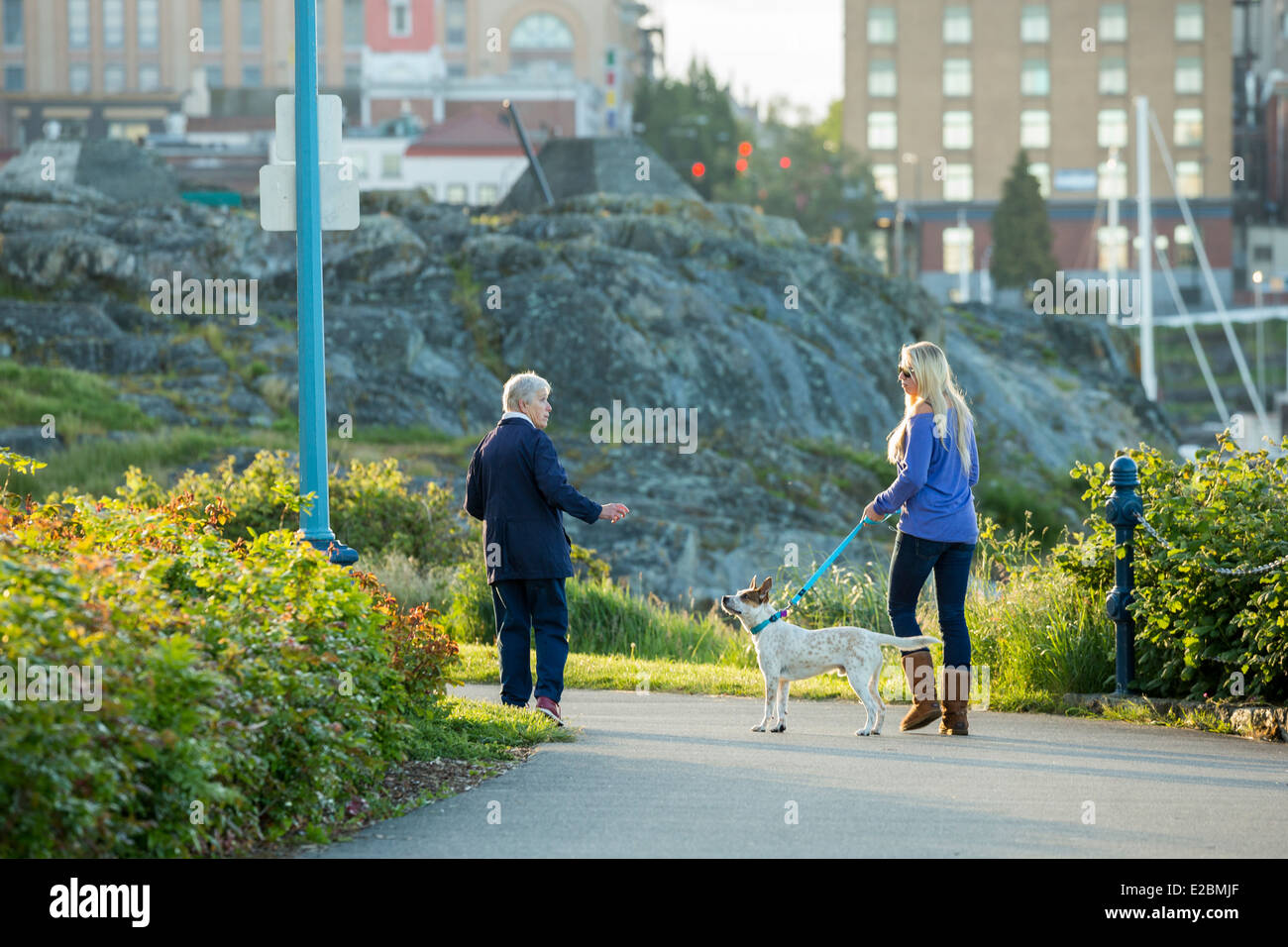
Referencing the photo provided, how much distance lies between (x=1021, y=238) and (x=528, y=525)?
3337 inches

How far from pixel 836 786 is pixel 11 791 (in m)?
3.58

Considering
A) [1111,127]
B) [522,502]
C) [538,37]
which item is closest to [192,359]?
[522,502]

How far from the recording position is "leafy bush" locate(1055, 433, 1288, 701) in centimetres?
854

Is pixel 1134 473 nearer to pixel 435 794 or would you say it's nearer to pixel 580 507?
pixel 580 507

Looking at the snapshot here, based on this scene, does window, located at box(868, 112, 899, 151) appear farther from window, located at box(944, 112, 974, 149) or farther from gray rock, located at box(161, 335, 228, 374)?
gray rock, located at box(161, 335, 228, 374)

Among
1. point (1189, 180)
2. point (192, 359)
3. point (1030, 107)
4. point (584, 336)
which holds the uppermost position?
point (1030, 107)

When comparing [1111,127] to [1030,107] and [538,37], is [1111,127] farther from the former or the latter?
[538,37]

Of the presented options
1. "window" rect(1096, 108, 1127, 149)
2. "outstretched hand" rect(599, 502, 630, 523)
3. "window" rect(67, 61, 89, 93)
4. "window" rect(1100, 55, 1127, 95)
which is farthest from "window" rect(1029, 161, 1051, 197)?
"outstretched hand" rect(599, 502, 630, 523)

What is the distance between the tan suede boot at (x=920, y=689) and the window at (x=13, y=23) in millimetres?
109373

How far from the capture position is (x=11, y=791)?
478cm

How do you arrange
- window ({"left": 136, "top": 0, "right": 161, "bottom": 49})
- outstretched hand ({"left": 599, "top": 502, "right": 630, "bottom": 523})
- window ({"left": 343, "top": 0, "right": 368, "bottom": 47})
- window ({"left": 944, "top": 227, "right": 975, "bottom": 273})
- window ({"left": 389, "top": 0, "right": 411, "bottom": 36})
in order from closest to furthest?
outstretched hand ({"left": 599, "top": 502, "right": 630, "bottom": 523}), window ({"left": 944, "top": 227, "right": 975, "bottom": 273}), window ({"left": 389, "top": 0, "right": 411, "bottom": 36}), window ({"left": 343, "top": 0, "right": 368, "bottom": 47}), window ({"left": 136, "top": 0, "right": 161, "bottom": 49})

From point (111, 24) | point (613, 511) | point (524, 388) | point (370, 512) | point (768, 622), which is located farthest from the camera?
point (111, 24)

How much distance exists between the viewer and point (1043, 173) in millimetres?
100750

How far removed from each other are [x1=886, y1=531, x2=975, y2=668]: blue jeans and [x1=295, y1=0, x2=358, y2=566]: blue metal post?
2.88m
